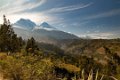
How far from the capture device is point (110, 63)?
80000mm

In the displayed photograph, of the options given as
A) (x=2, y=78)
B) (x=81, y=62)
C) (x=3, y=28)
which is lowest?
(x=81, y=62)

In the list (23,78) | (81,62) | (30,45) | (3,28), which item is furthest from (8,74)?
(81,62)

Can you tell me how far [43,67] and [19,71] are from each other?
2.48 metres

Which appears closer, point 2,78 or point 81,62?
point 2,78

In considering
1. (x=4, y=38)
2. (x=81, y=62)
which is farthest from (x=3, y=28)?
(x=81, y=62)

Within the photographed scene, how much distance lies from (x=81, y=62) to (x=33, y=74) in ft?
270

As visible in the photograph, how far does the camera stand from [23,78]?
661 inches

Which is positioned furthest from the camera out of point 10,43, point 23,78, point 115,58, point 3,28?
point 3,28

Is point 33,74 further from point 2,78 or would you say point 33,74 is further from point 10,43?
point 10,43

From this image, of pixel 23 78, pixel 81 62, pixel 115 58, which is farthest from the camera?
pixel 81 62

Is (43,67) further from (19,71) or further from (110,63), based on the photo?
(110,63)

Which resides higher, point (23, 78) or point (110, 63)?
point (23, 78)

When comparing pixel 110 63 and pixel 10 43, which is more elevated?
pixel 10 43

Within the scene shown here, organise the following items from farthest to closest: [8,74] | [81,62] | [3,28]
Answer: [81,62], [3,28], [8,74]
